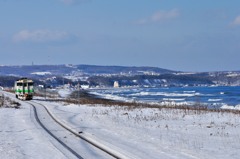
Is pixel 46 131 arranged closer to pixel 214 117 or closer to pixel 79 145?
pixel 79 145

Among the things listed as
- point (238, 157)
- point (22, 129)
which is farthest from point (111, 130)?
point (238, 157)

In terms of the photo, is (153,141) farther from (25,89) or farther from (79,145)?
(25,89)

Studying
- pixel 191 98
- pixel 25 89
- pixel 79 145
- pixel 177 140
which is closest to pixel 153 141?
pixel 177 140

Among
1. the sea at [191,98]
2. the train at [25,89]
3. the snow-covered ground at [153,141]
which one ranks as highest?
the train at [25,89]

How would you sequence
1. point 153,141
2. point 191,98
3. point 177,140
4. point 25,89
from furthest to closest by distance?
point 191,98
point 25,89
point 177,140
point 153,141

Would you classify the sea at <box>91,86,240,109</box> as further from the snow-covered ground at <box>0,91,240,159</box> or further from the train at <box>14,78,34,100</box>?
the snow-covered ground at <box>0,91,240,159</box>

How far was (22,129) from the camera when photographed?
1919 centimetres

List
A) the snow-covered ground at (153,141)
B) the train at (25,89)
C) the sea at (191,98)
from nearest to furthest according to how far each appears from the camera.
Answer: the snow-covered ground at (153,141), the sea at (191,98), the train at (25,89)

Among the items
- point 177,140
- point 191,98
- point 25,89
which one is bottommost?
point 191,98

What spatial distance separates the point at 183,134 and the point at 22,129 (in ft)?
21.7

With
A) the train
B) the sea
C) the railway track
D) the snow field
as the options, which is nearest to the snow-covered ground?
the snow field

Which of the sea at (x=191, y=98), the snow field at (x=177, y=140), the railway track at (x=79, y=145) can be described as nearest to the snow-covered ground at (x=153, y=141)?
the snow field at (x=177, y=140)

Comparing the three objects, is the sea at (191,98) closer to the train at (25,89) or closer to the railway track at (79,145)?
the train at (25,89)

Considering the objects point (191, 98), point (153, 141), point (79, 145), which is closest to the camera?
point (79, 145)
